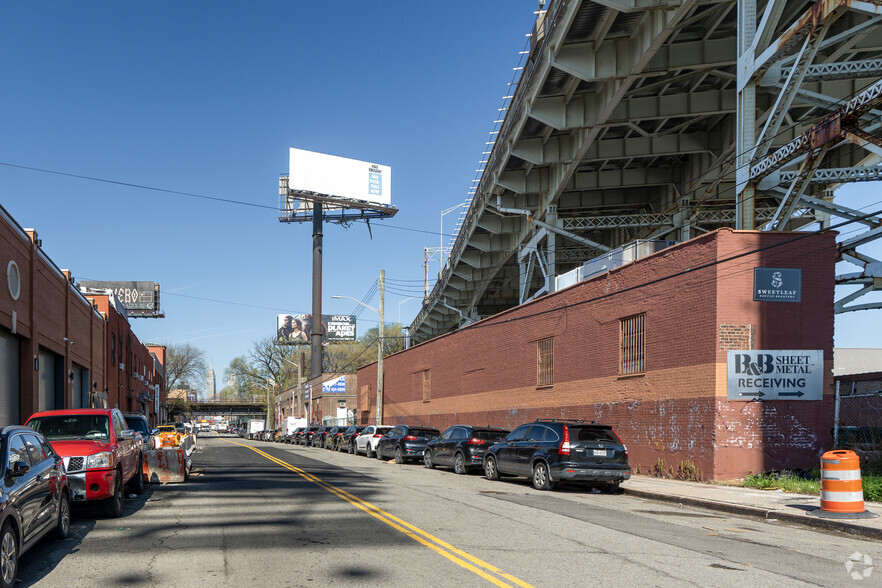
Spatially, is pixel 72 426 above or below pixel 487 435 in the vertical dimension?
above

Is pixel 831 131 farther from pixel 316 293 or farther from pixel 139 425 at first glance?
pixel 316 293

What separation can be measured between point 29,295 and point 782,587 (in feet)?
71.0

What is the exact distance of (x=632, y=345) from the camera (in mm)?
22766

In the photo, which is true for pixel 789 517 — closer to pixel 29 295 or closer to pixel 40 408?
pixel 29 295

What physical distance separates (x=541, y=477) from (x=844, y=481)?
7.21m

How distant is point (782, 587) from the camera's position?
7621mm

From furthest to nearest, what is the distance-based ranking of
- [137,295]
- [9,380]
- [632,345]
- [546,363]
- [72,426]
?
[137,295] → [546,363] → [632,345] → [9,380] → [72,426]

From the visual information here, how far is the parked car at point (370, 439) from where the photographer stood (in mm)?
35094

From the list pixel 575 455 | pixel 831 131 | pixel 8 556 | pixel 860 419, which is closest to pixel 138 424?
pixel 575 455

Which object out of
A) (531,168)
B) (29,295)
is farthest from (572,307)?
(29,295)

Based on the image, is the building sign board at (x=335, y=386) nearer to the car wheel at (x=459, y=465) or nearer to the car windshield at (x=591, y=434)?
the car wheel at (x=459, y=465)

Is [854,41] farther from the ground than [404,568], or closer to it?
farther from the ground

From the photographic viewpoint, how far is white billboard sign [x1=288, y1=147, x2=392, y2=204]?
82.8 metres

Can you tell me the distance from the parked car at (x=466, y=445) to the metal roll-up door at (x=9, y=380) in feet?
41.0
